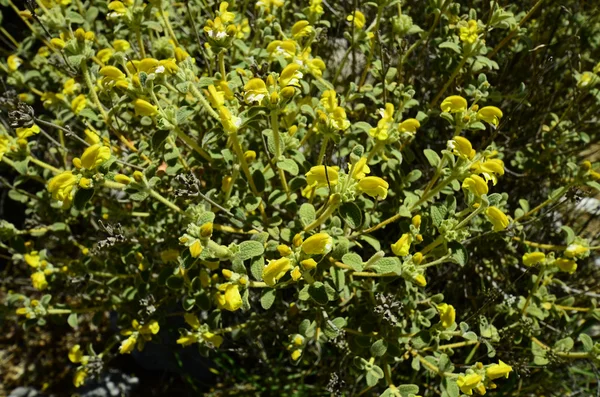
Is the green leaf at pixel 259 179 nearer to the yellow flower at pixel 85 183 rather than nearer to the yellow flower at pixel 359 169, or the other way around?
the yellow flower at pixel 359 169

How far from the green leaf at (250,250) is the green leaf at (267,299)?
0.17 meters

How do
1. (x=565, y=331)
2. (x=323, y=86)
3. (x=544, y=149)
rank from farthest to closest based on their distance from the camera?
1. (x=544, y=149)
2. (x=565, y=331)
3. (x=323, y=86)

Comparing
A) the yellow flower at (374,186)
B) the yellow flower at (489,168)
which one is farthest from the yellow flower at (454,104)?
the yellow flower at (374,186)

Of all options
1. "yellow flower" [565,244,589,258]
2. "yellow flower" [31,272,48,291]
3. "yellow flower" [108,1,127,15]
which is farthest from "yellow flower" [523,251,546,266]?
"yellow flower" [31,272,48,291]

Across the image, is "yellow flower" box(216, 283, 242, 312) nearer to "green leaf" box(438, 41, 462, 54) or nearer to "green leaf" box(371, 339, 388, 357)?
"green leaf" box(371, 339, 388, 357)

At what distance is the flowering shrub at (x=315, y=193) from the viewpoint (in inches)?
69.3

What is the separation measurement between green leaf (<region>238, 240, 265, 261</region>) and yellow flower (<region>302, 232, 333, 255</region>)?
180 millimetres

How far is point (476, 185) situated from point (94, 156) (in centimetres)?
125

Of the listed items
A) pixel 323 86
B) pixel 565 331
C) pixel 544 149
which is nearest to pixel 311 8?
pixel 323 86

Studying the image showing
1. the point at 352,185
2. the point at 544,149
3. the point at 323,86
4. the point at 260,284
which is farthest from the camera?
the point at 544,149

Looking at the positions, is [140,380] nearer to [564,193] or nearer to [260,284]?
[260,284]

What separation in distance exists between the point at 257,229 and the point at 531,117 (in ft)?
6.15

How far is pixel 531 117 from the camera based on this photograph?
295 centimetres

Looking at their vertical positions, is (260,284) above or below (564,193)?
above
